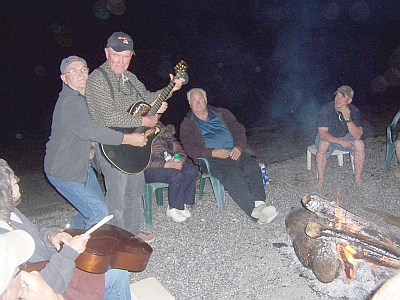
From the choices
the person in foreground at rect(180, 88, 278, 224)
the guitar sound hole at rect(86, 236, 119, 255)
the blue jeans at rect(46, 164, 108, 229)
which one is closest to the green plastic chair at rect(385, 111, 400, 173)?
the person in foreground at rect(180, 88, 278, 224)

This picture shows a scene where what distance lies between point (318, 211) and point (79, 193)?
226 centimetres

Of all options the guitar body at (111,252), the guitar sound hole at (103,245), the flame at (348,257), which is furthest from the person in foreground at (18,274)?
the flame at (348,257)

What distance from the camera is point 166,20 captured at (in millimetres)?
29297

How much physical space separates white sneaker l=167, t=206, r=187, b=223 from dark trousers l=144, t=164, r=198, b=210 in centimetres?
10

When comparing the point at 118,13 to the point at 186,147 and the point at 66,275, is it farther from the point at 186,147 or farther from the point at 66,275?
the point at 66,275

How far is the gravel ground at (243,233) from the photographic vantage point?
3.59 meters

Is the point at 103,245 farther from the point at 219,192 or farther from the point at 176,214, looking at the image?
the point at 219,192

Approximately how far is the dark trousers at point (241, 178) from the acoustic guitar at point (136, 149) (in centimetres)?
110

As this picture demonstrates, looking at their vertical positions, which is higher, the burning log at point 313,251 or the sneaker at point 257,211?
the burning log at point 313,251

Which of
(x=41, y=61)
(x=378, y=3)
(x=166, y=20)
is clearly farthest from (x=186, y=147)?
→ (x=378, y=3)

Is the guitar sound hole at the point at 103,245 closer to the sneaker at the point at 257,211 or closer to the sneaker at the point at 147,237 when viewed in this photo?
the sneaker at the point at 147,237

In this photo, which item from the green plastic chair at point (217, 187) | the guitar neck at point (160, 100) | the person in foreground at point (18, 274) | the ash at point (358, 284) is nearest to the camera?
the person in foreground at point (18, 274)

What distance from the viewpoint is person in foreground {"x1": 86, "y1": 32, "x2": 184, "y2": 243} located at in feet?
11.7

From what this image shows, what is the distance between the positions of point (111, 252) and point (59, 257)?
467mm
